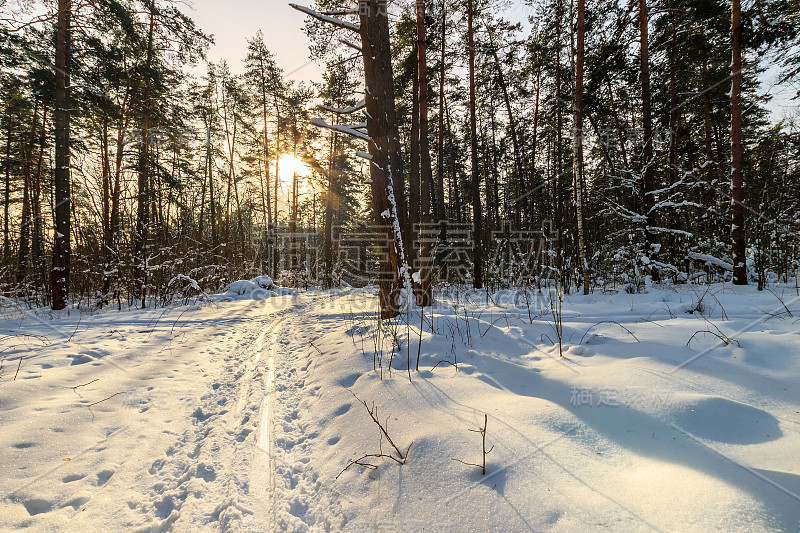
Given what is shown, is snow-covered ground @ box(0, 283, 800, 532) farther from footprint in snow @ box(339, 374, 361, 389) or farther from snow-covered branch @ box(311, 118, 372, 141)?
snow-covered branch @ box(311, 118, 372, 141)

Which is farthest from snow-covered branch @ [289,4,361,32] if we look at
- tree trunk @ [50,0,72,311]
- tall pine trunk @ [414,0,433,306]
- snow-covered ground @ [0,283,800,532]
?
tree trunk @ [50,0,72,311]

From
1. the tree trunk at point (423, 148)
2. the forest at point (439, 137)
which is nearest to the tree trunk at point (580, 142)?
the forest at point (439, 137)

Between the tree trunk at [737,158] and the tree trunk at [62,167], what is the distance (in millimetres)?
16083

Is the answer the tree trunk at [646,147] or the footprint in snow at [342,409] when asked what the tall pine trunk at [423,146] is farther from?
the tree trunk at [646,147]

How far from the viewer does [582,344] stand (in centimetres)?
317

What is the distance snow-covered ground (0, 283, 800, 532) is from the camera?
1251mm

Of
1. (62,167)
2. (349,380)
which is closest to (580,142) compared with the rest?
(349,380)

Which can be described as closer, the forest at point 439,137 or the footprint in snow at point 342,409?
the footprint in snow at point 342,409

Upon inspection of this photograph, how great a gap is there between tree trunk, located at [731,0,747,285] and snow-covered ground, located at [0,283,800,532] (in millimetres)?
Answer: 6006

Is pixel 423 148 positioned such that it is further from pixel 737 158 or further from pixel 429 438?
pixel 429 438

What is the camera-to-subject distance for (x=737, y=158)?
7.63m

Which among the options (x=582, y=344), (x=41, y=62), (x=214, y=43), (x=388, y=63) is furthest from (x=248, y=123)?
(x=582, y=344)

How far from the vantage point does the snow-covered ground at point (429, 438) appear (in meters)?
1.25

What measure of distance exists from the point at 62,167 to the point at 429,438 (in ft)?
37.7
